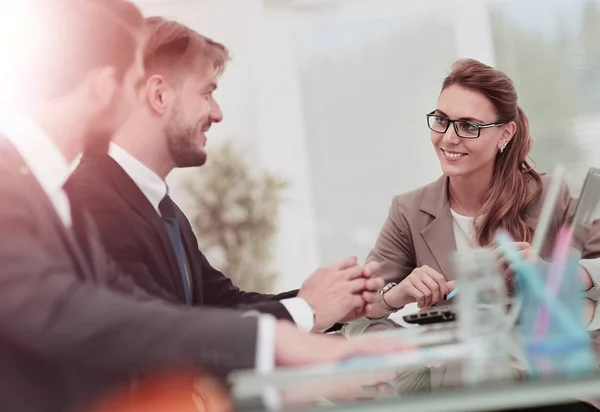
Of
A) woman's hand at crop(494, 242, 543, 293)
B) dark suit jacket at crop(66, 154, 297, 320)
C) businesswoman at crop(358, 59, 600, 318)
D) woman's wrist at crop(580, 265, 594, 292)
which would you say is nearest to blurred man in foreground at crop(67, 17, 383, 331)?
dark suit jacket at crop(66, 154, 297, 320)

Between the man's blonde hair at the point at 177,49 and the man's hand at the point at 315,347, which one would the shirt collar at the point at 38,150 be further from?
the man's hand at the point at 315,347

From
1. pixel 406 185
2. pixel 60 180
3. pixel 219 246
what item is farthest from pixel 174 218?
pixel 406 185

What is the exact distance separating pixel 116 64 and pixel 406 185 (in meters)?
0.64

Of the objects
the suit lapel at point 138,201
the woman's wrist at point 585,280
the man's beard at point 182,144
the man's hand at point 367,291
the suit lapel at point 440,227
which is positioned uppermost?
the man's beard at point 182,144

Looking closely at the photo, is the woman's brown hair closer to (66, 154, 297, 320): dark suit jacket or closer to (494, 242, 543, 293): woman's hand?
(494, 242, 543, 293): woman's hand

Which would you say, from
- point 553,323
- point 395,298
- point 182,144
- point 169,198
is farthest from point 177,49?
point 553,323

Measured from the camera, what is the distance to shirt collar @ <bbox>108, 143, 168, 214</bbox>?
1.43 meters

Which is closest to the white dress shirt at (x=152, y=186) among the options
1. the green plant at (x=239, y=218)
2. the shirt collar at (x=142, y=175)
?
the shirt collar at (x=142, y=175)

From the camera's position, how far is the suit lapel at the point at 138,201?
4.64ft

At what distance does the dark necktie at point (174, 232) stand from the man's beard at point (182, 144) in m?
0.08

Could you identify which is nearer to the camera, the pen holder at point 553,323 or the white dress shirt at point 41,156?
the pen holder at point 553,323

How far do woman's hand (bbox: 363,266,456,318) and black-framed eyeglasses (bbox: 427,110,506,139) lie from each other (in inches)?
11.7

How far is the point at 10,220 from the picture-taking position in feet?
3.78

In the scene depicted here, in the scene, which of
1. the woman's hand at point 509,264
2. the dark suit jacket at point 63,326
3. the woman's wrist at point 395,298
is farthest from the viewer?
the woman's wrist at point 395,298
